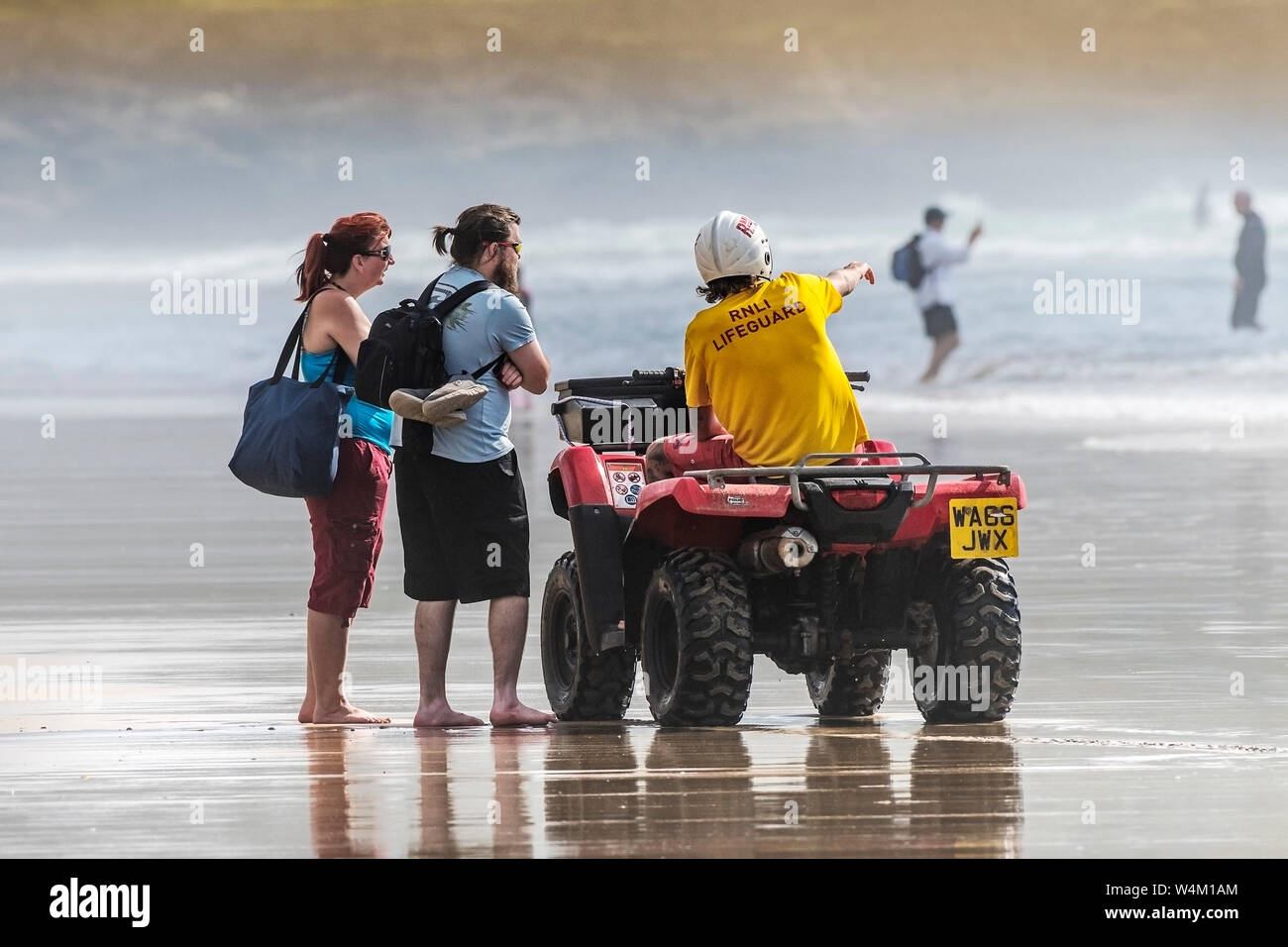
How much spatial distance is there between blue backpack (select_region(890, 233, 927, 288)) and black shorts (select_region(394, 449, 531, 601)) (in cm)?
3703

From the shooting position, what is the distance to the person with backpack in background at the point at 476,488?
301 inches

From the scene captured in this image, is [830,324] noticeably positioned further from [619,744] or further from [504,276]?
[619,744]

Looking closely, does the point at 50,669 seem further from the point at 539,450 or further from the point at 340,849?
the point at 539,450

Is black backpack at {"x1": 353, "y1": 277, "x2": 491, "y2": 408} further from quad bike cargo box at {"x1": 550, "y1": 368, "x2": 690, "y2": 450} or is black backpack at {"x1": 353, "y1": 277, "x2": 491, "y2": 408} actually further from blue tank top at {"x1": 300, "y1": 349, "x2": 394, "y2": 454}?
quad bike cargo box at {"x1": 550, "y1": 368, "x2": 690, "y2": 450}

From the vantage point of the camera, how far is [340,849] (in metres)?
5.12

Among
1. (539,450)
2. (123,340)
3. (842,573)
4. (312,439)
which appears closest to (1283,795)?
(842,573)

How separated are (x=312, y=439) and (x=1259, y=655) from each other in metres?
3.82

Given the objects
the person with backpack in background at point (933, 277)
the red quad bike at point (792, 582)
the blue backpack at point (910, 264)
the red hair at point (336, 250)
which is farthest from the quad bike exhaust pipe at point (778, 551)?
the blue backpack at point (910, 264)

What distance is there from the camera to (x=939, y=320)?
43031 mm

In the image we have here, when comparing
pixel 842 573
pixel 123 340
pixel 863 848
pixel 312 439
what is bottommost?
pixel 863 848

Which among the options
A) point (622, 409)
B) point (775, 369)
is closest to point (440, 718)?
point (622, 409)

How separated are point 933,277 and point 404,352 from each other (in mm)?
36742

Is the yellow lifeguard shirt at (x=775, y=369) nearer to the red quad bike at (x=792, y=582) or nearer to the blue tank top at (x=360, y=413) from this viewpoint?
the red quad bike at (x=792, y=582)

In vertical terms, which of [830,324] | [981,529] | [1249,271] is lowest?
[981,529]
